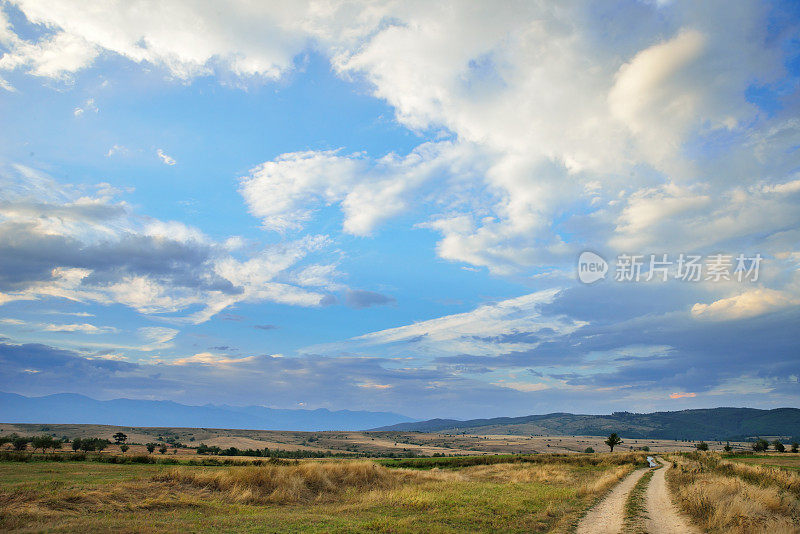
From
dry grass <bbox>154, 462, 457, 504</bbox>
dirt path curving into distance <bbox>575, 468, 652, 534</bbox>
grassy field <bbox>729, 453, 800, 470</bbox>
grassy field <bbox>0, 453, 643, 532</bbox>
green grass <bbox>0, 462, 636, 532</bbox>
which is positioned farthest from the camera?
grassy field <bbox>729, 453, 800, 470</bbox>

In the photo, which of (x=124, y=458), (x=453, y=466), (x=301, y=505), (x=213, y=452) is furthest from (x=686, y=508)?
(x=213, y=452)

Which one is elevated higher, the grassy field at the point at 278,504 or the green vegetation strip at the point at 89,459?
the grassy field at the point at 278,504

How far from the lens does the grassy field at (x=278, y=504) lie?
61.9 ft

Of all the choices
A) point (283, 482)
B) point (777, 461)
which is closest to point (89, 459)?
point (283, 482)

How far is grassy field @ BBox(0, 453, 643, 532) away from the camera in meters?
18.9

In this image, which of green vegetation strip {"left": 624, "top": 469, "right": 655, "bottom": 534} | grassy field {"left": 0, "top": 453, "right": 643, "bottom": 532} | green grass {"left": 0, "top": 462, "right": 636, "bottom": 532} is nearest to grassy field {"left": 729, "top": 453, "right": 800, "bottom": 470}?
grassy field {"left": 0, "top": 453, "right": 643, "bottom": 532}

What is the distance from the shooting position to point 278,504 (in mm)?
27531

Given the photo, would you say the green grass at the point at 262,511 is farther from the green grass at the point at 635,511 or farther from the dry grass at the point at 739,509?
the dry grass at the point at 739,509

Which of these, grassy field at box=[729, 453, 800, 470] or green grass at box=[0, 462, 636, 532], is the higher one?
green grass at box=[0, 462, 636, 532]

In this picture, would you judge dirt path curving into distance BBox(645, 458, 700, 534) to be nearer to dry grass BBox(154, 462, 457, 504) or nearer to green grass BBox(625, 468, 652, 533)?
green grass BBox(625, 468, 652, 533)

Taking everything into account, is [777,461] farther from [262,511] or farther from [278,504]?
[262,511]

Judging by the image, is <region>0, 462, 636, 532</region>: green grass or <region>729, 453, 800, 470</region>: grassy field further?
<region>729, 453, 800, 470</region>: grassy field

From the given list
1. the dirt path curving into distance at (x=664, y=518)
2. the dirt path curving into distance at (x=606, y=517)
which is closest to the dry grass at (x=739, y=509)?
the dirt path curving into distance at (x=664, y=518)

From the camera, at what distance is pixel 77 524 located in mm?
17188
